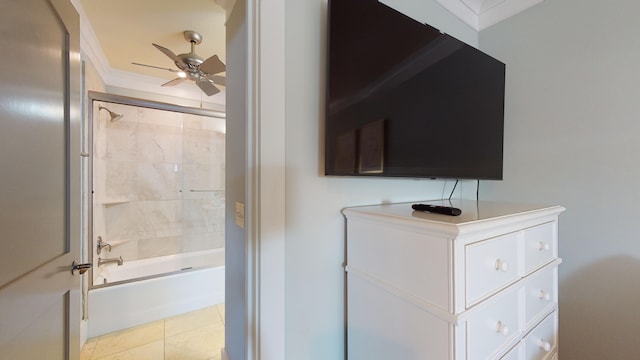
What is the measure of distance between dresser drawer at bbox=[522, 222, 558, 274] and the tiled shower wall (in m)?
2.87

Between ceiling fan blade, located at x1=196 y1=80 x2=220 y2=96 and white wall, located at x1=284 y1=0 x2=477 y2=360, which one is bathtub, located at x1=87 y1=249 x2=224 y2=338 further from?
ceiling fan blade, located at x1=196 y1=80 x2=220 y2=96

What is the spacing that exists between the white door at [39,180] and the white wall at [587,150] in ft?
7.43

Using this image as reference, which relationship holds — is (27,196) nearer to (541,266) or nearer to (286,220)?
(286,220)

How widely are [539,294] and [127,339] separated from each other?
8.55 feet

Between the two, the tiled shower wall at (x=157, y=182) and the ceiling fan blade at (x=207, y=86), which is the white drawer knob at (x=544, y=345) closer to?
the tiled shower wall at (x=157, y=182)

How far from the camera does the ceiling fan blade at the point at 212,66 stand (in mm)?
2061

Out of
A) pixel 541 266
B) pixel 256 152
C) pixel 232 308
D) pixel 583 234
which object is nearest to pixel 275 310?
pixel 232 308

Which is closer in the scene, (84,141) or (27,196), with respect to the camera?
(27,196)

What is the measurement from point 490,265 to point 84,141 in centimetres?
266

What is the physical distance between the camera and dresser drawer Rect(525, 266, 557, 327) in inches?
37.4

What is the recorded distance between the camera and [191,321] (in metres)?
2.06

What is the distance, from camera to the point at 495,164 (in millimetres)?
1461

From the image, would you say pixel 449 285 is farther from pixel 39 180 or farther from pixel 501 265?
pixel 39 180

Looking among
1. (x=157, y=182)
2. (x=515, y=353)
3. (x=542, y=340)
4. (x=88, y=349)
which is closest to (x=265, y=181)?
(x=515, y=353)
